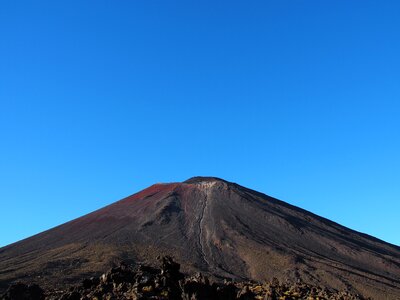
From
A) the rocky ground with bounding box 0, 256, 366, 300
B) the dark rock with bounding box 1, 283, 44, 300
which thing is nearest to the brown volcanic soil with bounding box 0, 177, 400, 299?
the dark rock with bounding box 1, 283, 44, 300

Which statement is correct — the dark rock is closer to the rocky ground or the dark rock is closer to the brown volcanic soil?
the rocky ground

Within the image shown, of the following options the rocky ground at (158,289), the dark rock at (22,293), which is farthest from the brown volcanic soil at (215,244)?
the rocky ground at (158,289)

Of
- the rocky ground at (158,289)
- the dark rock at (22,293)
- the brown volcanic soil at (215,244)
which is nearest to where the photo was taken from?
the rocky ground at (158,289)

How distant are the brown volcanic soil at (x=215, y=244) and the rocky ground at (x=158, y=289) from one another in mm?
36463

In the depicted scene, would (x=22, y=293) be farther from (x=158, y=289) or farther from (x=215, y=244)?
(x=215, y=244)

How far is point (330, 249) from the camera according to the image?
7456 cm

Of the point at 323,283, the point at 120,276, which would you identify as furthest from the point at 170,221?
the point at 120,276

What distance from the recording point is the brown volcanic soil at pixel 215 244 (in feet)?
191

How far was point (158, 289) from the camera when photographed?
43.6ft

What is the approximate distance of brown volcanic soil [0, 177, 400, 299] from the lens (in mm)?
58312

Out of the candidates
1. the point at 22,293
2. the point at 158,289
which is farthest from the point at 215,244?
the point at 158,289

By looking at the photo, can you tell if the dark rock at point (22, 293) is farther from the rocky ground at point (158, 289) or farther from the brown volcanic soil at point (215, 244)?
the brown volcanic soil at point (215, 244)

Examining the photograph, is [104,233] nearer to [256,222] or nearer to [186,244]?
[186,244]

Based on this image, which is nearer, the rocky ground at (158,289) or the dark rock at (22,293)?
the rocky ground at (158,289)
